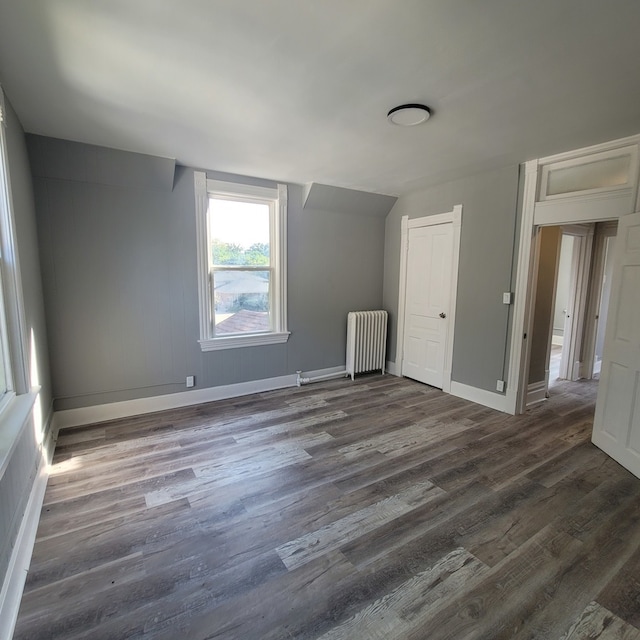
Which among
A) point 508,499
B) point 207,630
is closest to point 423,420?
point 508,499

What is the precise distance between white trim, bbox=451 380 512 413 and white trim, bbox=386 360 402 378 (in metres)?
0.93

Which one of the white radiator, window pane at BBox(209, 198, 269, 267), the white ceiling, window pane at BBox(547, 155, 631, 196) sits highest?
the white ceiling

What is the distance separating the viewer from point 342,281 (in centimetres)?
472

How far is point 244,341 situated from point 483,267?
2848 mm

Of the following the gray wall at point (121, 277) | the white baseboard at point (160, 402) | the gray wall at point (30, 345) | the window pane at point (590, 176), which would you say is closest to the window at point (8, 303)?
the gray wall at point (30, 345)

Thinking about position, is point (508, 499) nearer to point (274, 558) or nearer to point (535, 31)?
point (274, 558)

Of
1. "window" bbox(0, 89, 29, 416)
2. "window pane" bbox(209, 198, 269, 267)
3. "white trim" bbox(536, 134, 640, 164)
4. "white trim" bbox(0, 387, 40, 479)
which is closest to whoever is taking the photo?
"white trim" bbox(0, 387, 40, 479)

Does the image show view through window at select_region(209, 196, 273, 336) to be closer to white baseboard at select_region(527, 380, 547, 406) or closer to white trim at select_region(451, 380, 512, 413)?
white trim at select_region(451, 380, 512, 413)

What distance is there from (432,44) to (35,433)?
324 cm

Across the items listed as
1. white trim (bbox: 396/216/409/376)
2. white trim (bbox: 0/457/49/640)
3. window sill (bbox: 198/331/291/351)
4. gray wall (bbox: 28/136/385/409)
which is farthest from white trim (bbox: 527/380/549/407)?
white trim (bbox: 0/457/49/640)

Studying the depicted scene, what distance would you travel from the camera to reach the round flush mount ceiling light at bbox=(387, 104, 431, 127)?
86.7 inches

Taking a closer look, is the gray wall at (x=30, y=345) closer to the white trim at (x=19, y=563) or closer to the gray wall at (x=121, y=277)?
the white trim at (x=19, y=563)

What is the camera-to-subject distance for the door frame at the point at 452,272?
399 centimetres

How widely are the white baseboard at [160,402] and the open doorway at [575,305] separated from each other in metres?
2.85
